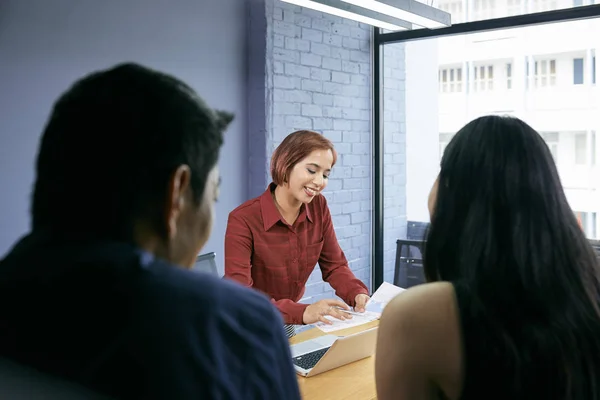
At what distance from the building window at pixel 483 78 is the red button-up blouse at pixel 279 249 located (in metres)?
1.86

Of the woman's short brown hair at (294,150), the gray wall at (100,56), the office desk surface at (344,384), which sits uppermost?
the gray wall at (100,56)

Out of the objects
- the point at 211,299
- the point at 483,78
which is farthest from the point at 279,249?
the point at 483,78

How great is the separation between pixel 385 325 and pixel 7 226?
201 centimetres

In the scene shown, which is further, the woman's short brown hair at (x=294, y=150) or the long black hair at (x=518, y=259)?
the woman's short brown hair at (x=294, y=150)

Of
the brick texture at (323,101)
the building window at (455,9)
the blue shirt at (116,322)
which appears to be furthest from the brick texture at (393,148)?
the blue shirt at (116,322)

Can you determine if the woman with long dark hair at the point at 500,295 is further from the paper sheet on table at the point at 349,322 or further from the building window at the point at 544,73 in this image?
the building window at the point at 544,73

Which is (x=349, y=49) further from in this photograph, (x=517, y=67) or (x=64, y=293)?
(x=64, y=293)

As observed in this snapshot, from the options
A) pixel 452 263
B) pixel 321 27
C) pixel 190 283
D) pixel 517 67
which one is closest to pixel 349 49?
pixel 321 27

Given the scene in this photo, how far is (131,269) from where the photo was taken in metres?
0.58

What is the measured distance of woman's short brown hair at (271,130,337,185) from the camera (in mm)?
2393

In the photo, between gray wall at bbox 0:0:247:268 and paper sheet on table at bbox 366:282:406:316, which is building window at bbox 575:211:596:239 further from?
gray wall at bbox 0:0:247:268

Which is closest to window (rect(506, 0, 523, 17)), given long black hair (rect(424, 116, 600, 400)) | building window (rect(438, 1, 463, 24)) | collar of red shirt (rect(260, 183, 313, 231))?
building window (rect(438, 1, 463, 24))

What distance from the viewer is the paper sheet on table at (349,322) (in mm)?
2115

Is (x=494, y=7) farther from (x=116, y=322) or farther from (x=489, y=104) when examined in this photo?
(x=116, y=322)
